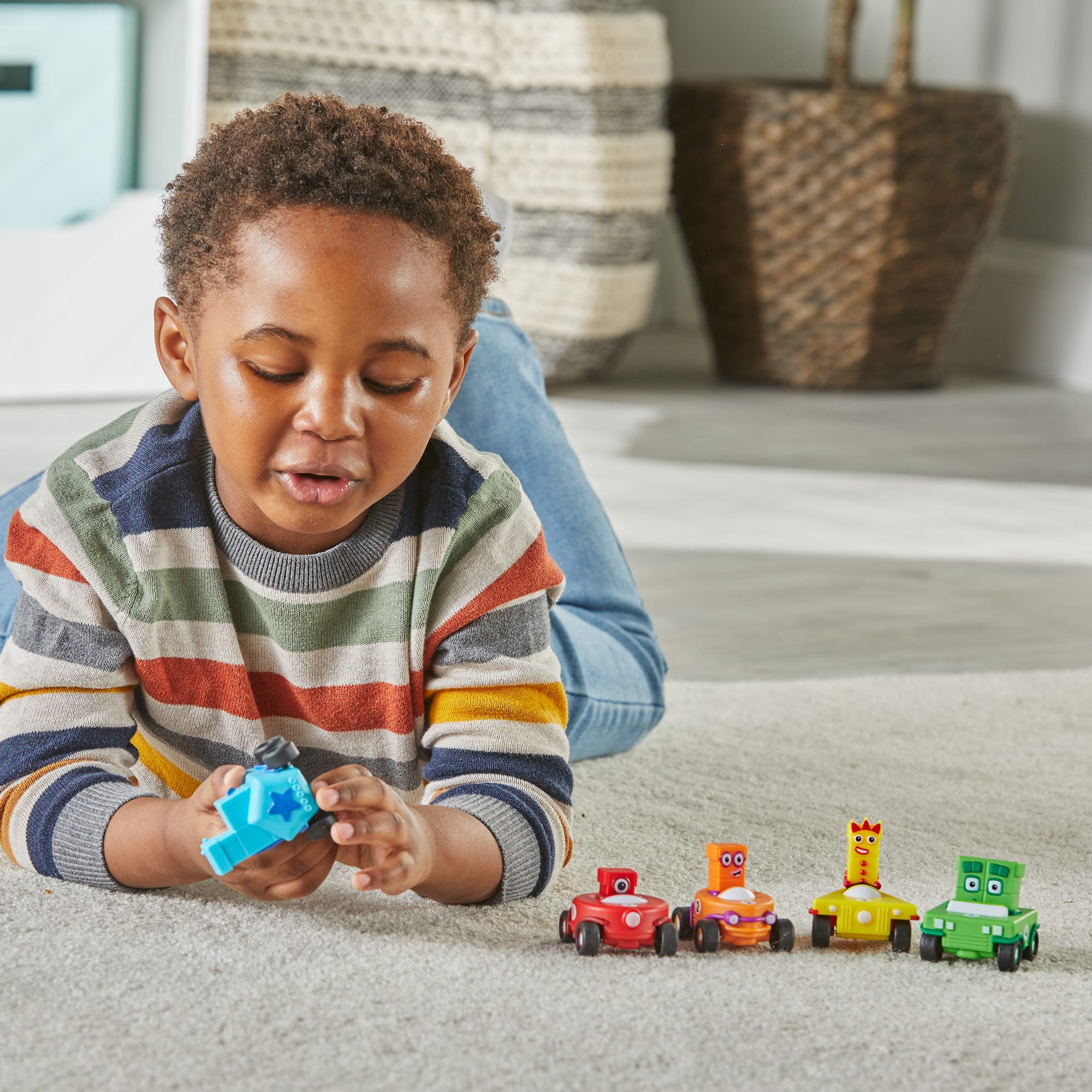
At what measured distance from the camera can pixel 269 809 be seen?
617 mm

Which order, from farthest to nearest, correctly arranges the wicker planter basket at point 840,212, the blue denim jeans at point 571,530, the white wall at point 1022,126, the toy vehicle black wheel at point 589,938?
the white wall at point 1022,126, the wicker planter basket at point 840,212, the blue denim jeans at point 571,530, the toy vehicle black wheel at point 589,938

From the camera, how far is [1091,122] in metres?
2.74

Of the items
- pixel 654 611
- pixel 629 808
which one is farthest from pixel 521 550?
pixel 654 611

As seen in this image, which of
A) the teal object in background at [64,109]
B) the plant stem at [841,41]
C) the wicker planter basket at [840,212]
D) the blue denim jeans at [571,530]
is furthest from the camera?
the plant stem at [841,41]

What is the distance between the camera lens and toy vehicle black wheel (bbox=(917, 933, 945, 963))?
0.70m

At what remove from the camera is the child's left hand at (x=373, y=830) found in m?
0.62

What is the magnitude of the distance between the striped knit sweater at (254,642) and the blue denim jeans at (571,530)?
9.6 inches

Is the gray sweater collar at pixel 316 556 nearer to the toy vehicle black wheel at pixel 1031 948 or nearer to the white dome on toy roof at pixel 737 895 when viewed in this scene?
the white dome on toy roof at pixel 737 895

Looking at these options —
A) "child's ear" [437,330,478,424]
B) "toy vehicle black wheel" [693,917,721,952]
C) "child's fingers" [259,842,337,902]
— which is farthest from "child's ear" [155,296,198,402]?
"toy vehicle black wheel" [693,917,721,952]

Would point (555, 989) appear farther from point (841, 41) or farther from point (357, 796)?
point (841, 41)

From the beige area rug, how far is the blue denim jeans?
0.09 m

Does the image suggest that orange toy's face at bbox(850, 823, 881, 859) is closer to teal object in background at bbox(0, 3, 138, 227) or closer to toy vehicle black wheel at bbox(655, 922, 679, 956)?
toy vehicle black wheel at bbox(655, 922, 679, 956)

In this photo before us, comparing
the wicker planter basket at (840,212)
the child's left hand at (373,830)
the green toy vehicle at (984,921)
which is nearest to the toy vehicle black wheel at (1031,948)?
the green toy vehicle at (984,921)

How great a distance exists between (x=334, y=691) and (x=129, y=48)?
167cm
